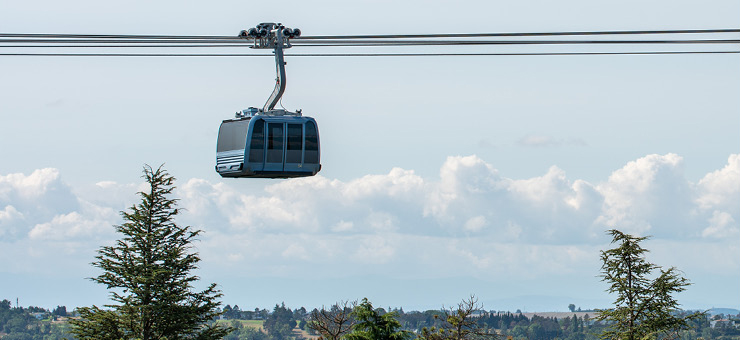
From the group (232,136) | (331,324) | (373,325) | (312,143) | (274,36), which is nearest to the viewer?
(274,36)

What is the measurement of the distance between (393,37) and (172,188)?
30511 millimetres

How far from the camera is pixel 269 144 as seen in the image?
1601 inches

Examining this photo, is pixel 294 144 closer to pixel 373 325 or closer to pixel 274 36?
pixel 274 36

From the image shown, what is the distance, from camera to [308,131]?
42.0 meters

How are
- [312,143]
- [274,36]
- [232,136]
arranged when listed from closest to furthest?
1. [274,36]
2. [232,136]
3. [312,143]

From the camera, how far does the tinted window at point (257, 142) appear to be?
132ft

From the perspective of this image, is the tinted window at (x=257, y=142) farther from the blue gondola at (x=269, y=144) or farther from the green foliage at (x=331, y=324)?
the green foliage at (x=331, y=324)

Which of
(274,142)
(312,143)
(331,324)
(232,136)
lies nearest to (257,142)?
(274,142)

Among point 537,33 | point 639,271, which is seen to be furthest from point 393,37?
point 639,271

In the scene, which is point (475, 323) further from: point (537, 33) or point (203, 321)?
point (537, 33)

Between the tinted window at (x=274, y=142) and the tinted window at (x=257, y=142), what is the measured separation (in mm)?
248

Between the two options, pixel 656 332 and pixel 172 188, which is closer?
pixel 656 332

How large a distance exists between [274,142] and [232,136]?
6.31 feet

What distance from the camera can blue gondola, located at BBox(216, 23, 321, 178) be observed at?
40.4 metres
